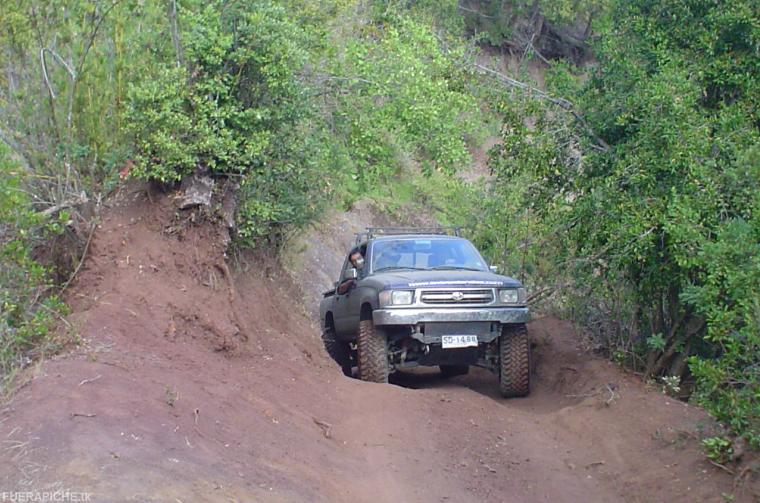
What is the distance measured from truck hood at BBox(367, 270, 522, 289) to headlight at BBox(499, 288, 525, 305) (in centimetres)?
6

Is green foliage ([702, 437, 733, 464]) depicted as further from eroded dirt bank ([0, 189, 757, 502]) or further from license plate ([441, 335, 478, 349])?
license plate ([441, 335, 478, 349])


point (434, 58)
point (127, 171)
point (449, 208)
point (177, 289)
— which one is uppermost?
point (434, 58)

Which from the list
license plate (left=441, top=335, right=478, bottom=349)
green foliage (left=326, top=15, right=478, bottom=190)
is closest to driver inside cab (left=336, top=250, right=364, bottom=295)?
green foliage (left=326, top=15, right=478, bottom=190)

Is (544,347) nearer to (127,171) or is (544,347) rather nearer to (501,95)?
(501,95)

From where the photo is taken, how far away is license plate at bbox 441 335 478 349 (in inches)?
465

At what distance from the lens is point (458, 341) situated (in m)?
11.8

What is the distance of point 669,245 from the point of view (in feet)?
33.9

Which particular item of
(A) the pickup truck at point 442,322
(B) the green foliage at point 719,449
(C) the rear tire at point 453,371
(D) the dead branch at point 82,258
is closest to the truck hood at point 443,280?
(A) the pickup truck at point 442,322

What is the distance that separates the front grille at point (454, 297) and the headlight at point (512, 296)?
24 centimetres

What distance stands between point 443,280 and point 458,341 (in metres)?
0.78

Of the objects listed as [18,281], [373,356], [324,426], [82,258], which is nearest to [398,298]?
[373,356]

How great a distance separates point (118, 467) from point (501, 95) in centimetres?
802

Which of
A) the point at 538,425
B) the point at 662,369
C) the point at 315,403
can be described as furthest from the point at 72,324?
the point at 662,369

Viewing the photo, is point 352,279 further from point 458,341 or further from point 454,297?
point 458,341
